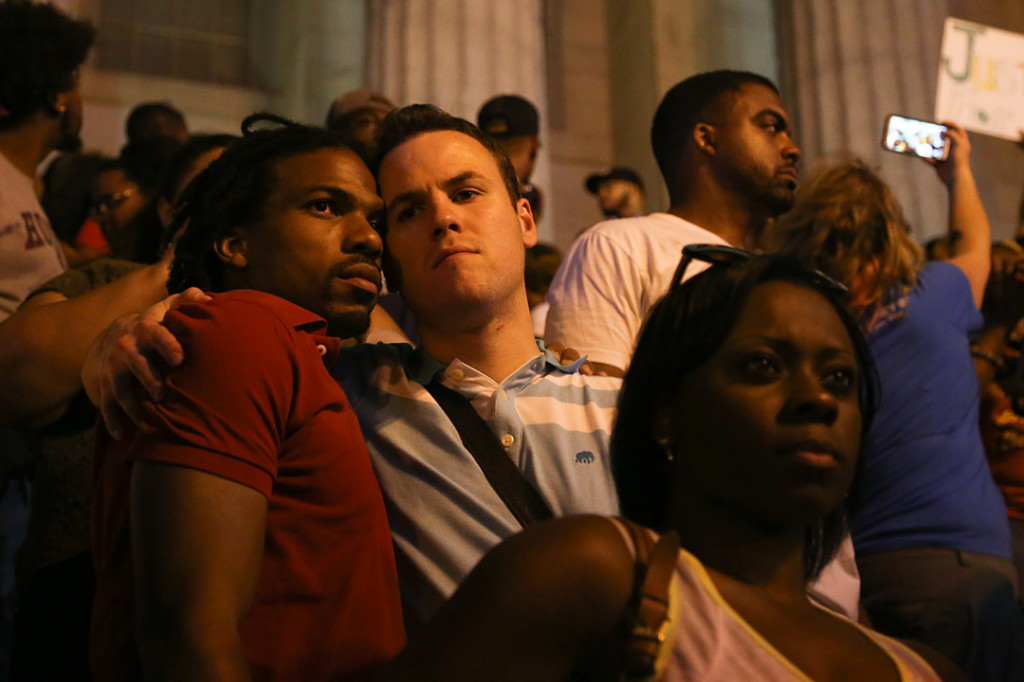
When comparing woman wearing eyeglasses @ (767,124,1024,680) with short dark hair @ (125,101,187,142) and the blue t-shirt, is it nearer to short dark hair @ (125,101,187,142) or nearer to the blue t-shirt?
the blue t-shirt

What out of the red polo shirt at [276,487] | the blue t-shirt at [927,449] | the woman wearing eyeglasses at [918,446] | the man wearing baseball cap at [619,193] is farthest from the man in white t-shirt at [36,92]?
the man wearing baseball cap at [619,193]

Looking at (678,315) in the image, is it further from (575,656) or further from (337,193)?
(337,193)

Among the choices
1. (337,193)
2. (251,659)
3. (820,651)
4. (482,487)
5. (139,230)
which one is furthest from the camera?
(139,230)

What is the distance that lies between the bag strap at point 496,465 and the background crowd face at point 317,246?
27 cm

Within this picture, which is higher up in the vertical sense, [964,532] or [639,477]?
[639,477]

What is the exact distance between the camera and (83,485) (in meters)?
2.56

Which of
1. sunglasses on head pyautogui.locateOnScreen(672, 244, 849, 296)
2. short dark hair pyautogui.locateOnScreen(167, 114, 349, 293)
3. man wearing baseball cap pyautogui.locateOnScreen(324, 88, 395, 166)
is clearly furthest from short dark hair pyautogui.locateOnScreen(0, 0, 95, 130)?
sunglasses on head pyautogui.locateOnScreen(672, 244, 849, 296)

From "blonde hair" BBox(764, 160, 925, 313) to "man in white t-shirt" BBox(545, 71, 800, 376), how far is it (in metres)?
0.26

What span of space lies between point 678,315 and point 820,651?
56cm

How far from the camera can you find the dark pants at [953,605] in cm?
276

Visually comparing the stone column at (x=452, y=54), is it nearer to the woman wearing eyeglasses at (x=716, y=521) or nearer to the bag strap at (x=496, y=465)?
the bag strap at (x=496, y=465)

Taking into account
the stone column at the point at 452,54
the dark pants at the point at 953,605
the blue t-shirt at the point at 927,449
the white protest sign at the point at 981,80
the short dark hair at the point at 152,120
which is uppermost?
the stone column at the point at 452,54

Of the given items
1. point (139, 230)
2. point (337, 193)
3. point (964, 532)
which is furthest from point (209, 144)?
point (964, 532)

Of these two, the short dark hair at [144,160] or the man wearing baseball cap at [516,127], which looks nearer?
the short dark hair at [144,160]
